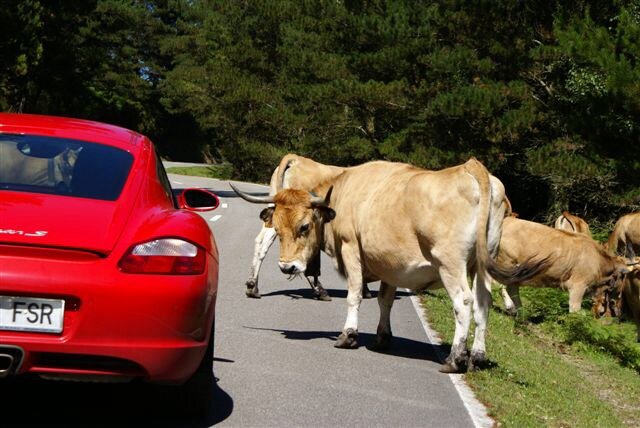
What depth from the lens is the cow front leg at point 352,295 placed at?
8.93 m

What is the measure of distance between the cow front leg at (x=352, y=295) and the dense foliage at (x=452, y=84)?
25.9ft

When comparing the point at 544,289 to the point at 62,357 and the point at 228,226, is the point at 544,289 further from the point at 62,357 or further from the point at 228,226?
the point at 62,357

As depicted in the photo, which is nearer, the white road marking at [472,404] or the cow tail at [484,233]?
the white road marking at [472,404]

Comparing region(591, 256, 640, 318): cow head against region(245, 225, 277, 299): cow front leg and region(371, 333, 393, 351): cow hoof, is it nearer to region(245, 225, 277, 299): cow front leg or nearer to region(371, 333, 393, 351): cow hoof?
region(245, 225, 277, 299): cow front leg

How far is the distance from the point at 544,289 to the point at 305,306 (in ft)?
25.7

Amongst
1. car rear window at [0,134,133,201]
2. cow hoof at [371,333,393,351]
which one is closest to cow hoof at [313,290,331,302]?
cow hoof at [371,333,393,351]

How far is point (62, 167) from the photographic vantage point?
585 centimetres

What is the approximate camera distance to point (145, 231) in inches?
202

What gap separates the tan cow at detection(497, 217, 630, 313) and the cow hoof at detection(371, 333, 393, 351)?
624 cm

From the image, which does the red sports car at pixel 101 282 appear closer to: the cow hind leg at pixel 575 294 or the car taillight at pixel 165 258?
the car taillight at pixel 165 258

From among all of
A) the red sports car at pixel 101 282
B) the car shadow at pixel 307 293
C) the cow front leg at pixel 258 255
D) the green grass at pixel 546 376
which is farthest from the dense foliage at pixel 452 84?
the red sports car at pixel 101 282

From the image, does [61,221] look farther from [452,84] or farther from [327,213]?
[452,84]

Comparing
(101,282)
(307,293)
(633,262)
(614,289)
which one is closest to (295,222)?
(307,293)

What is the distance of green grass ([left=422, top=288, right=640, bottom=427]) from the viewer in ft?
23.0
